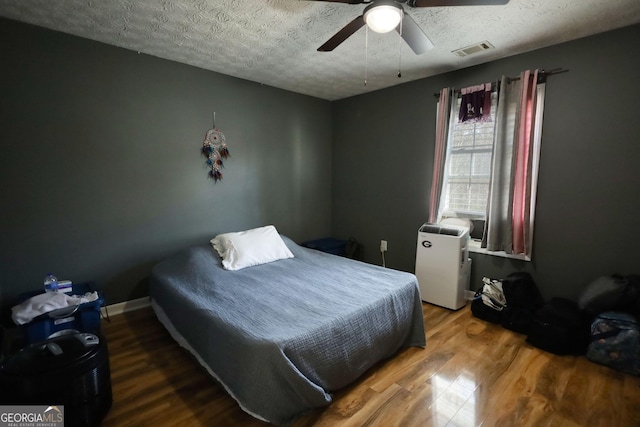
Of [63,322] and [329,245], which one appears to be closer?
[63,322]

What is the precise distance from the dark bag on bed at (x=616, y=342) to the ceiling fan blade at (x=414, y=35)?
7.51 ft

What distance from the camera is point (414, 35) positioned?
1.87 meters

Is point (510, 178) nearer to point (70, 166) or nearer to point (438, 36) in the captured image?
point (438, 36)

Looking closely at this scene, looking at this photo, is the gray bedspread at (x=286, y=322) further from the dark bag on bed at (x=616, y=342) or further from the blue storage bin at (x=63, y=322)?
the dark bag on bed at (x=616, y=342)

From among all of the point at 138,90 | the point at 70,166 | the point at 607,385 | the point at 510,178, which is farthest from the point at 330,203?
the point at 607,385

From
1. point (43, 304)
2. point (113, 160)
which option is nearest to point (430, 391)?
point (43, 304)

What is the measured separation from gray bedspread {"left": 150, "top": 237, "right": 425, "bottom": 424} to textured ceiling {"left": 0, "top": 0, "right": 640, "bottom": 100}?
6.06ft

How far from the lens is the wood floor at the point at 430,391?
1562 millimetres

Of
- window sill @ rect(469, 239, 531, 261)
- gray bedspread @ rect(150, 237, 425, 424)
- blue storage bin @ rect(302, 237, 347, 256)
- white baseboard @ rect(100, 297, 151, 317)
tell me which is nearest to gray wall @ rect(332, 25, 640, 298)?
window sill @ rect(469, 239, 531, 261)

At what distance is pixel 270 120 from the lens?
361 centimetres

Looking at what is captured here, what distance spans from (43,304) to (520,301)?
3.70 meters

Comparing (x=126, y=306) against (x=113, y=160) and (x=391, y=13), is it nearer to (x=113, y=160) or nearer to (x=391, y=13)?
(x=113, y=160)

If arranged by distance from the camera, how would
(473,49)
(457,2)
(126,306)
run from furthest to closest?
(126,306), (473,49), (457,2)

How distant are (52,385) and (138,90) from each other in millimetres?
2376
